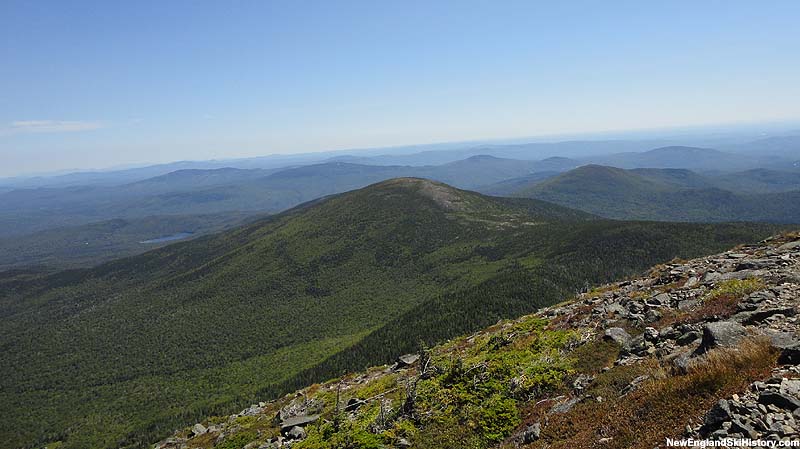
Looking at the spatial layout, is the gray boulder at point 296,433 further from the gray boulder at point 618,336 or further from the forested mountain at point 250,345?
the forested mountain at point 250,345

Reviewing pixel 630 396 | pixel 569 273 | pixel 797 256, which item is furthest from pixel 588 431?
pixel 569 273

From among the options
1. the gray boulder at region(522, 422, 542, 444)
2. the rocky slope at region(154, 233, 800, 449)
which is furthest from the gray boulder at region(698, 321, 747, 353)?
the gray boulder at region(522, 422, 542, 444)

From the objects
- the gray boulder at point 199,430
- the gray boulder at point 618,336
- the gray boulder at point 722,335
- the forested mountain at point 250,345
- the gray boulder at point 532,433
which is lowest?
the forested mountain at point 250,345

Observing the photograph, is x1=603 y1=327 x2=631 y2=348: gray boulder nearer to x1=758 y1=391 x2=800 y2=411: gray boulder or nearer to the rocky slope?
the rocky slope

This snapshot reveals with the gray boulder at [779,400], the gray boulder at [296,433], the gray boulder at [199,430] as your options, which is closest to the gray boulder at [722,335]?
the gray boulder at [779,400]

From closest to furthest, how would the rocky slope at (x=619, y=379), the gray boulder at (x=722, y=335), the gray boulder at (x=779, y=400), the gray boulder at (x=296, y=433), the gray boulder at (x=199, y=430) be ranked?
1. the gray boulder at (x=779, y=400)
2. the rocky slope at (x=619, y=379)
3. the gray boulder at (x=722, y=335)
4. the gray boulder at (x=296, y=433)
5. the gray boulder at (x=199, y=430)

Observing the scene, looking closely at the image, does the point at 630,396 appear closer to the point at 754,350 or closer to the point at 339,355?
the point at 754,350

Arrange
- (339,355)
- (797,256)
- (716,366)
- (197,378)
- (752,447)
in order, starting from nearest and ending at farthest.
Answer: (752,447) → (716,366) → (797,256) → (339,355) → (197,378)

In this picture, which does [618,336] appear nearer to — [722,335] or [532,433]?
[722,335]
